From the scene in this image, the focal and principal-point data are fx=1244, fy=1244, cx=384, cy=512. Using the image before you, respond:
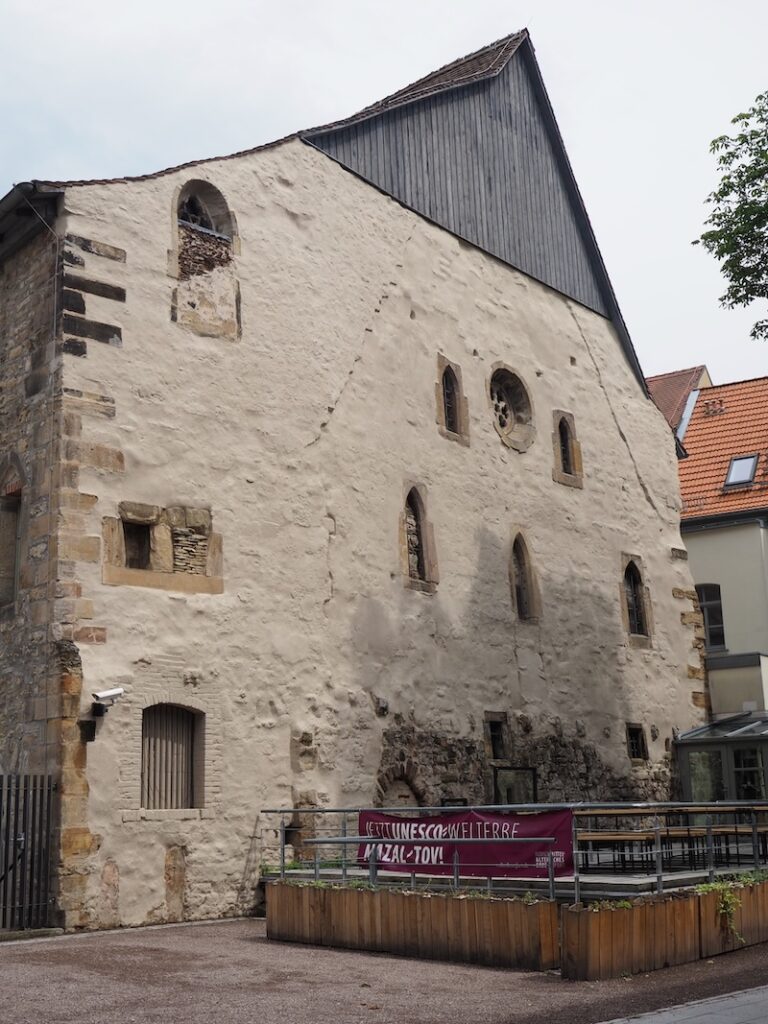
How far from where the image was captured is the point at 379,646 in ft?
50.2

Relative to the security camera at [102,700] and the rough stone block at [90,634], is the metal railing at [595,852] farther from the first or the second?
the rough stone block at [90,634]

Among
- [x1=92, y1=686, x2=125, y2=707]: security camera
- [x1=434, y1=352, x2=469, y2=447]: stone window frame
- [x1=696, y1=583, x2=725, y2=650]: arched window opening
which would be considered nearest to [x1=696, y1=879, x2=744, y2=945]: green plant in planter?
[x1=92, y1=686, x2=125, y2=707]: security camera

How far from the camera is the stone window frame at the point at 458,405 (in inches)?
683

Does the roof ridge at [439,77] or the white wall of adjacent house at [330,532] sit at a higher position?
the roof ridge at [439,77]

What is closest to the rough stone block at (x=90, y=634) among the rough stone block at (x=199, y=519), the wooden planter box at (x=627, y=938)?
the rough stone block at (x=199, y=519)

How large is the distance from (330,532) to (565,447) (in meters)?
6.30

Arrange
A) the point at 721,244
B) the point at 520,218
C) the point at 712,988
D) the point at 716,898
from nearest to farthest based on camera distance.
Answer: the point at 712,988 → the point at 716,898 → the point at 721,244 → the point at 520,218

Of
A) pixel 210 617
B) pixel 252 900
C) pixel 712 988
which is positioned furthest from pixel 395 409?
pixel 712 988

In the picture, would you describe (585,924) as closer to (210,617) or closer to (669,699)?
(210,617)

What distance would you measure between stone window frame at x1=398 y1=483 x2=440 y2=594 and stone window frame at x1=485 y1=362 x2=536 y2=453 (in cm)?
235

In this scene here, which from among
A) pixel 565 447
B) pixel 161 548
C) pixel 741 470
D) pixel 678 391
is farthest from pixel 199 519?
pixel 678 391

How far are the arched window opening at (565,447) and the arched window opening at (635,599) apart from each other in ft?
6.69

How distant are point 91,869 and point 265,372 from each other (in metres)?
6.00

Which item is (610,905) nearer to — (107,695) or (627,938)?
(627,938)
